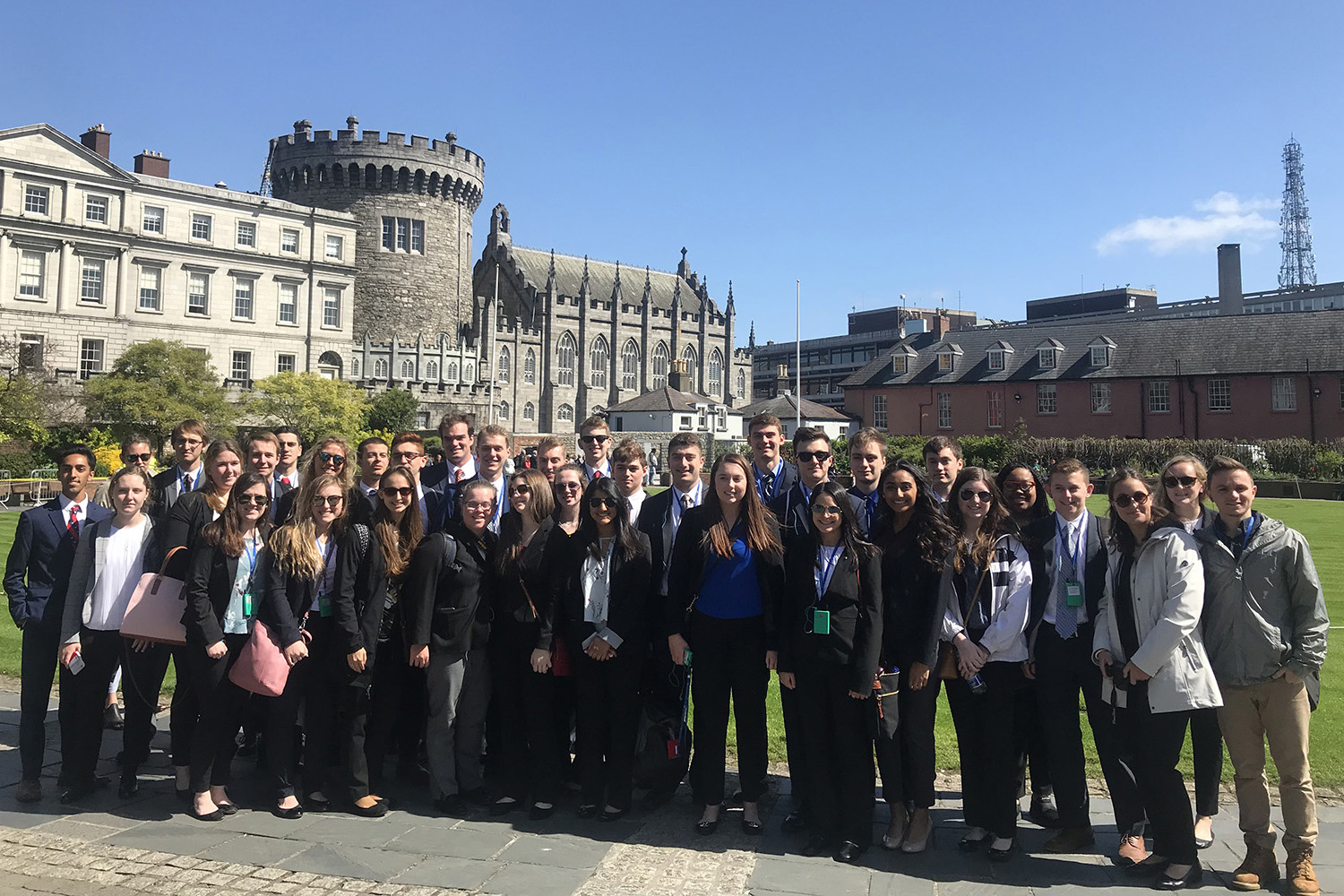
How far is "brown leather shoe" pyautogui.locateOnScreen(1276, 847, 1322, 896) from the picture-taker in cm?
471

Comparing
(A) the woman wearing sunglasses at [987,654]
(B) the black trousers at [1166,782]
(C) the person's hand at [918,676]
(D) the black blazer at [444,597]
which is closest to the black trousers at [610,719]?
(D) the black blazer at [444,597]

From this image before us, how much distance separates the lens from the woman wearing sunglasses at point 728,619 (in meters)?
5.70

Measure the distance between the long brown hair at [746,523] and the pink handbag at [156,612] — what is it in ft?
11.3

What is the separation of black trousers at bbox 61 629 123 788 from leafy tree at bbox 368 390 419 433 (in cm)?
4264

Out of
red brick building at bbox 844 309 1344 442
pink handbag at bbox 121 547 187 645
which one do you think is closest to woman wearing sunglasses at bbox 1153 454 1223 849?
pink handbag at bbox 121 547 187 645

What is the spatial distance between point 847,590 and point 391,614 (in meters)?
2.98

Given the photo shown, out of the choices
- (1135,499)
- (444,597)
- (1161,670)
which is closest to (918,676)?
(1161,670)

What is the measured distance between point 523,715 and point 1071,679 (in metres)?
3.47

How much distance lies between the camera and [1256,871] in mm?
4895

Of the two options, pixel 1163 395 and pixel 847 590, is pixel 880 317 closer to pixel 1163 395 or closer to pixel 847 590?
pixel 1163 395

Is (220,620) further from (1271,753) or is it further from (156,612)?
(1271,753)

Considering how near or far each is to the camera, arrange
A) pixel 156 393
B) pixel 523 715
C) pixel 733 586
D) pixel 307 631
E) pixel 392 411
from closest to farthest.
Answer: pixel 733 586 → pixel 307 631 → pixel 523 715 → pixel 156 393 → pixel 392 411

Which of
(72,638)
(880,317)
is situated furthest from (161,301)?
(880,317)

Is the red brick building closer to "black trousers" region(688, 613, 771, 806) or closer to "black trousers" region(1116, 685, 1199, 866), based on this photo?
"black trousers" region(1116, 685, 1199, 866)
